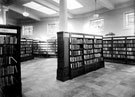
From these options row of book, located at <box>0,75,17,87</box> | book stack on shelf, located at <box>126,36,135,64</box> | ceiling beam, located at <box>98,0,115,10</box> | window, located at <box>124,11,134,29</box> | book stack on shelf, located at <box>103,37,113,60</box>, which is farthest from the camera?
book stack on shelf, located at <box>103,37,113,60</box>

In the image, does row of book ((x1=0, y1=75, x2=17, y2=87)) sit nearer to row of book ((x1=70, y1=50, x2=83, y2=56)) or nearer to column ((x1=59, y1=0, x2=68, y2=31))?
row of book ((x1=70, y1=50, x2=83, y2=56))

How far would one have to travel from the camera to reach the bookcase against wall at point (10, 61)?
2.13 m

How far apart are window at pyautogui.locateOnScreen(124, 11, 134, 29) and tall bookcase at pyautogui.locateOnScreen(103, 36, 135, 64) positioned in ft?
3.48

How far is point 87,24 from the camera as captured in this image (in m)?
8.48

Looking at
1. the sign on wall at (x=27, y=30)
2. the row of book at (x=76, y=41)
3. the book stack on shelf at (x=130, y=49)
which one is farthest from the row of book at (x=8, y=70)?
the sign on wall at (x=27, y=30)

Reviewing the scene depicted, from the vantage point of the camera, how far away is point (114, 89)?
101 inches

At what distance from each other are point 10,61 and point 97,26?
24.2 feet

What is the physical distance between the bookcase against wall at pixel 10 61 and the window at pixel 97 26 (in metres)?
6.95

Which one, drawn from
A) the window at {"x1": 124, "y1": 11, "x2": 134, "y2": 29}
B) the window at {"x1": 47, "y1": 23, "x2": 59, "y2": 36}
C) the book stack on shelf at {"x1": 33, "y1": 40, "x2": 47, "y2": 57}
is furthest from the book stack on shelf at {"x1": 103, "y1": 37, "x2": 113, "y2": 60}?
the book stack on shelf at {"x1": 33, "y1": 40, "x2": 47, "y2": 57}

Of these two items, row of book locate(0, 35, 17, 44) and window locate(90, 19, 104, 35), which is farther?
window locate(90, 19, 104, 35)

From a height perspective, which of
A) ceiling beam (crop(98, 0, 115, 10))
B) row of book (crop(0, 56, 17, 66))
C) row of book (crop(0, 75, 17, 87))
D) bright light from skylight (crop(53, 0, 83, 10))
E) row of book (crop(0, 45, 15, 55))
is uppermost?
bright light from skylight (crop(53, 0, 83, 10))

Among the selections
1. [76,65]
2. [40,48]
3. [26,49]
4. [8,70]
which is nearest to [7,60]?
[8,70]

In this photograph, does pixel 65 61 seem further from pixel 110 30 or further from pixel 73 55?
pixel 110 30

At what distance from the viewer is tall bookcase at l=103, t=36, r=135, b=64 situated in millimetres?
5757
